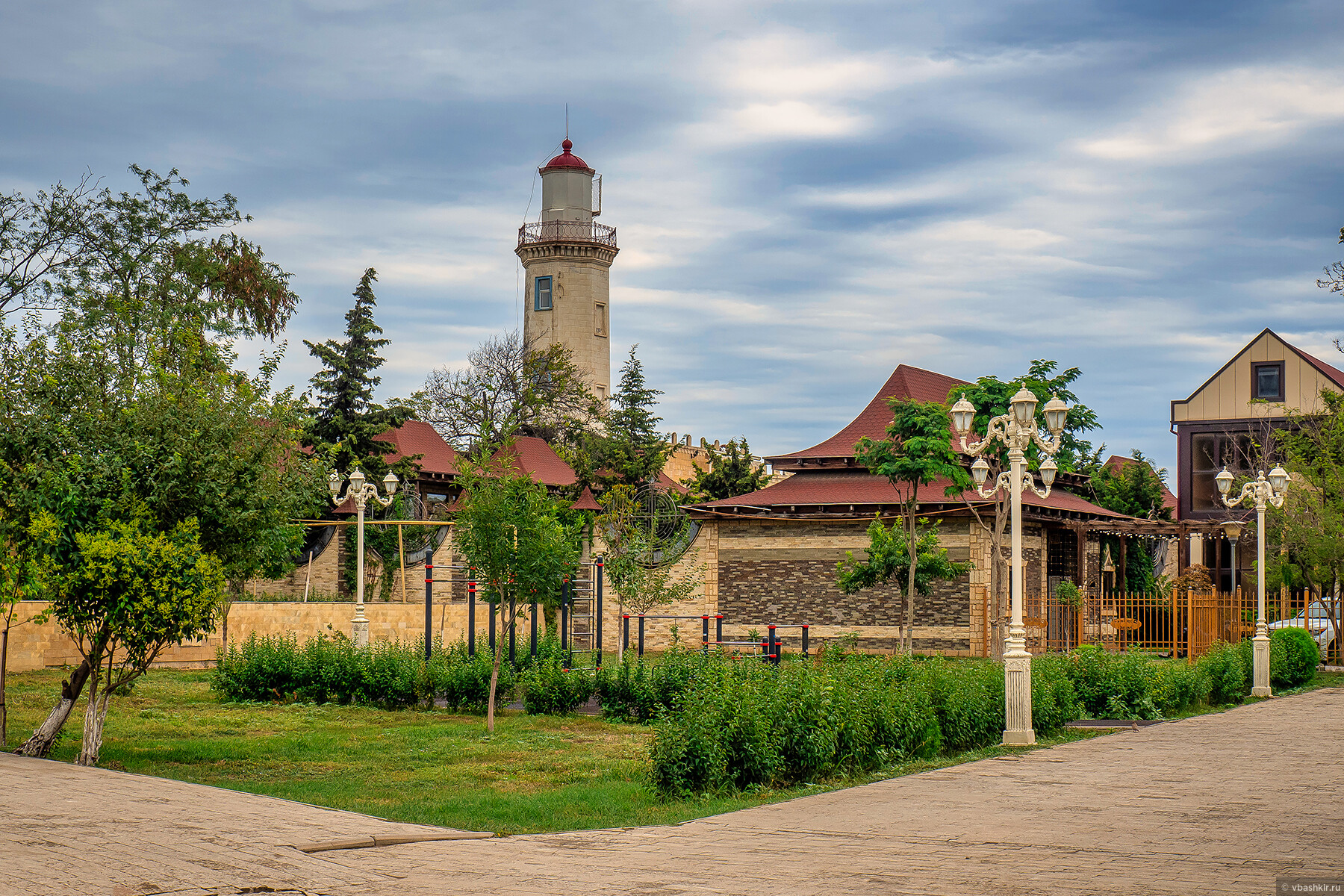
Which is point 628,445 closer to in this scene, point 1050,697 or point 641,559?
point 641,559

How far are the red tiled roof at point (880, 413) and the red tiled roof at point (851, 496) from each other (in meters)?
0.73

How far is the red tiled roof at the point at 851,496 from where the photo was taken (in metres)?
36.2

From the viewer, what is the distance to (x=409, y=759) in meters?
15.8

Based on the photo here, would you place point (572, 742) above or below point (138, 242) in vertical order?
below

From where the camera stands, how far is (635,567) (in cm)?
3491

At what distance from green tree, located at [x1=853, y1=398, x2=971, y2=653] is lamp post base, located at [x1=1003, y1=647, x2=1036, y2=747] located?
14.7m

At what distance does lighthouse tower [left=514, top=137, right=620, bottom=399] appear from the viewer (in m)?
59.8

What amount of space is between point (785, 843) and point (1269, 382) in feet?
128

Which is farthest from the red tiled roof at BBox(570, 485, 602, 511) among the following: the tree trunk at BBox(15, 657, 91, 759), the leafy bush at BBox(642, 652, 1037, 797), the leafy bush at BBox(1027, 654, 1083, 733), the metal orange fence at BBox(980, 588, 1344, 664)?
the tree trunk at BBox(15, 657, 91, 759)

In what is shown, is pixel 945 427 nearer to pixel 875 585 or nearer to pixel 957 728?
pixel 875 585

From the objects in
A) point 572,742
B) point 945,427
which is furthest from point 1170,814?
point 945,427

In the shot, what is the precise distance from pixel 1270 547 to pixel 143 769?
31.9 meters

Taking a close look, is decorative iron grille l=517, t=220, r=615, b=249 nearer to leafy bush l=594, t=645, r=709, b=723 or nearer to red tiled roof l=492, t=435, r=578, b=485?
red tiled roof l=492, t=435, r=578, b=485

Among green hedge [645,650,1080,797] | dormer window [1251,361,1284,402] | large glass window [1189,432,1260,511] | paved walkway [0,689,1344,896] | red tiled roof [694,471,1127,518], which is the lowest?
paved walkway [0,689,1344,896]
